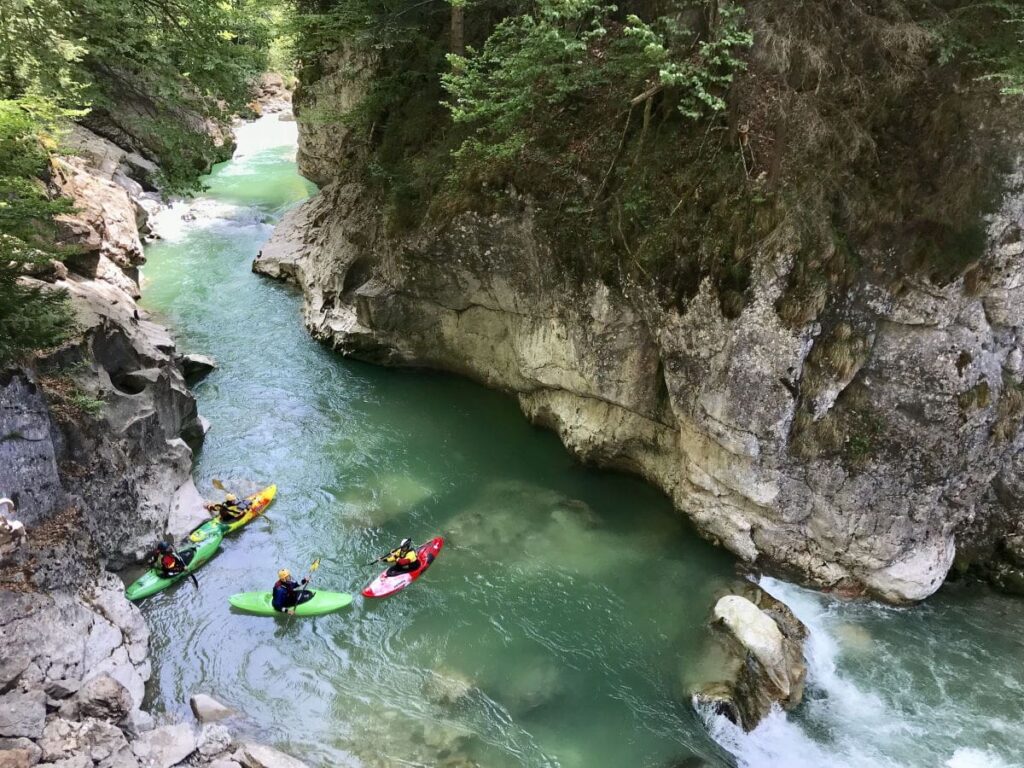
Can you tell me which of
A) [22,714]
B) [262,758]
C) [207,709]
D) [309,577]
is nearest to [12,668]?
[22,714]

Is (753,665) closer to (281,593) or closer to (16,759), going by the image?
(281,593)

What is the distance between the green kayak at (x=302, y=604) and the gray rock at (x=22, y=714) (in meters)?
3.26

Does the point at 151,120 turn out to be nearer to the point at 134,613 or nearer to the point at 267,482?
the point at 267,482

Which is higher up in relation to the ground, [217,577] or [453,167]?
[453,167]

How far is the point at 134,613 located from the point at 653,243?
10.7m

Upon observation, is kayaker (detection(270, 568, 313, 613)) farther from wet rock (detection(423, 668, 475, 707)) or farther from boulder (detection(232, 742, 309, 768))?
wet rock (detection(423, 668, 475, 707))

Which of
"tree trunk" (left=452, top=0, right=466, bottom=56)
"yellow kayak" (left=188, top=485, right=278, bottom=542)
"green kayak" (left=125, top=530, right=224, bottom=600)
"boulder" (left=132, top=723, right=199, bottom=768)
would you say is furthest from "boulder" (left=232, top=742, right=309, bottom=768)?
"tree trunk" (left=452, top=0, right=466, bottom=56)

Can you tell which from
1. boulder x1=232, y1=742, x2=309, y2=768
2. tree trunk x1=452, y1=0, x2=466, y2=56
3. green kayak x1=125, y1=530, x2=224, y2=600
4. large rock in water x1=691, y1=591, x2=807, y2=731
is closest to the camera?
boulder x1=232, y1=742, x2=309, y2=768

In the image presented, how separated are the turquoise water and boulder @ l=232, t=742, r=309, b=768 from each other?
14.9 inches

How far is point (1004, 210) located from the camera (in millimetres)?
10172

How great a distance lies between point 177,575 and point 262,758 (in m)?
4.30

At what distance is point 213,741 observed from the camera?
9.06m

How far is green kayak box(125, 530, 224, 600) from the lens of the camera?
11.8 meters

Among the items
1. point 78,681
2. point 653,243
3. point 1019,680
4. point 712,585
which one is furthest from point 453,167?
point 1019,680
